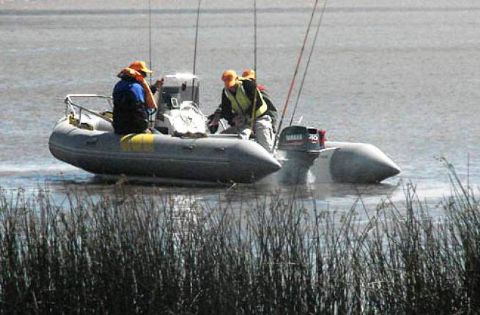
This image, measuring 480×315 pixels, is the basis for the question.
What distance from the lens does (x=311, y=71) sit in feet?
139

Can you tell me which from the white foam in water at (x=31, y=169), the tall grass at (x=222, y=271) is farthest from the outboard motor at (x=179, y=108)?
the tall grass at (x=222, y=271)

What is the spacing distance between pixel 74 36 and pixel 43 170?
42.8 metres

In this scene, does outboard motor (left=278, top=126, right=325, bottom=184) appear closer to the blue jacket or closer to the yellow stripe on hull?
the yellow stripe on hull

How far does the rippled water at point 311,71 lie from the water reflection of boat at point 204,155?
321 mm

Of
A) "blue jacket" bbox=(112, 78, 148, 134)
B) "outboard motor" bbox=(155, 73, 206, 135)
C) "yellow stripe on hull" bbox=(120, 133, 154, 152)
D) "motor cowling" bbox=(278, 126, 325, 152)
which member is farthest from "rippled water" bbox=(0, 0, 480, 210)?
"outboard motor" bbox=(155, 73, 206, 135)

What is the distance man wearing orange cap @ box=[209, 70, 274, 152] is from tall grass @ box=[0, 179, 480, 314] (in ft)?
30.0

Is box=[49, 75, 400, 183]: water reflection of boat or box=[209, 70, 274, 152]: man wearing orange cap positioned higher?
box=[209, 70, 274, 152]: man wearing orange cap

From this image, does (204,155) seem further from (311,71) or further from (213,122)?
(311,71)

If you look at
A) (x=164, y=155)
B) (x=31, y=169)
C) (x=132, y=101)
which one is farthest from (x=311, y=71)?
(x=164, y=155)

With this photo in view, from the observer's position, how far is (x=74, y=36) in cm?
6400

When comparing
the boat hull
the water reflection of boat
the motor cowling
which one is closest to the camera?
the boat hull

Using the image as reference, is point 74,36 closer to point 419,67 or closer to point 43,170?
point 419,67

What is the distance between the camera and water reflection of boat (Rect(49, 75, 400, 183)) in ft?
63.3

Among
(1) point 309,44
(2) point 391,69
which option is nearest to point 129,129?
(2) point 391,69
